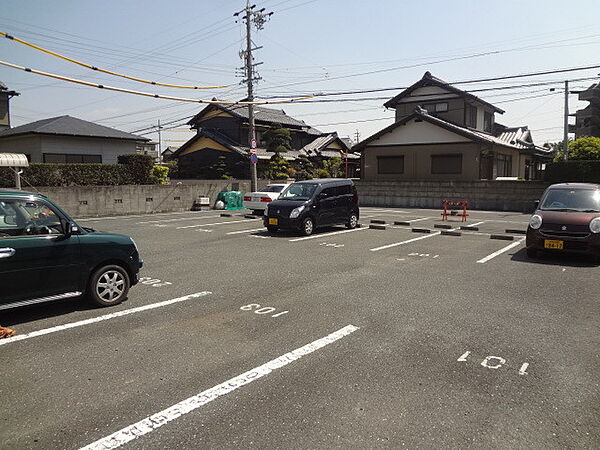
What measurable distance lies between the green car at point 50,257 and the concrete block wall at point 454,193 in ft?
66.4

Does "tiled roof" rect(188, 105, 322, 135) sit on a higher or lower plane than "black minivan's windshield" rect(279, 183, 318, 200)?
higher

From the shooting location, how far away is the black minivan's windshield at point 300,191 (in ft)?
40.8

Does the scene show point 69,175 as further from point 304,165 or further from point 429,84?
point 429,84

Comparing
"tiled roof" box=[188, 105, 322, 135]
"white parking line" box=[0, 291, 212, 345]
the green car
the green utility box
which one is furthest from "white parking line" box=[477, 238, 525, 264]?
"tiled roof" box=[188, 105, 322, 135]

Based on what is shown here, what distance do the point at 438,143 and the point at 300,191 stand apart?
51.8 ft

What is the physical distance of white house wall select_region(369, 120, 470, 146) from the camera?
25.0 meters

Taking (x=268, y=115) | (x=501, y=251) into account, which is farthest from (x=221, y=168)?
(x=501, y=251)

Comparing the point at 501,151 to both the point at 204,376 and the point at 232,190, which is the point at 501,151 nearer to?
the point at 232,190

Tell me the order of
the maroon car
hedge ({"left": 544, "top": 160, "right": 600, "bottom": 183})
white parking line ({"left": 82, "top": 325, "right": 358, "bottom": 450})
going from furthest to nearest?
hedge ({"left": 544, "top": 160, "right": 600, "bottom": 183}), the maroon car, white parking line ({"left": 82, "top": 325, "right": 358, "bottom": 450})

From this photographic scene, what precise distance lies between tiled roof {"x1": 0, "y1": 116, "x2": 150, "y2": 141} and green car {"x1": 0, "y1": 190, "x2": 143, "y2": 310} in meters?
19.9

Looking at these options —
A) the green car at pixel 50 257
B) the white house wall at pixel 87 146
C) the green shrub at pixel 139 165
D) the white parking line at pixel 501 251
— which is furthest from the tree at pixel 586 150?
the white house wall at pixel 87 146

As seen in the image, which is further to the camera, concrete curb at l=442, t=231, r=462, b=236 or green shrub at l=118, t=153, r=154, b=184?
green shrub at l=118, t=153, r=154, b=184

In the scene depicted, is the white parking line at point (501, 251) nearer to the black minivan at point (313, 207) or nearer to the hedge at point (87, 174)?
the black minivan at point (313, 207)

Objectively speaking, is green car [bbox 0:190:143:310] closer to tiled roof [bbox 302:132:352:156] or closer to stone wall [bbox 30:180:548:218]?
stone wall [bbox 30:180:548:218]
